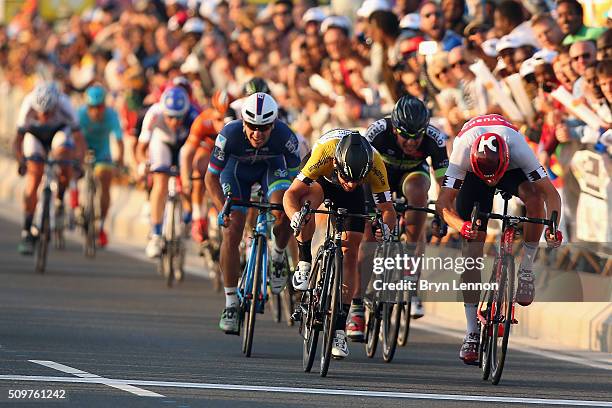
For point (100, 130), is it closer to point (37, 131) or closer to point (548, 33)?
point (37, 131)

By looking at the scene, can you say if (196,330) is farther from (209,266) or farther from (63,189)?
(63,189)

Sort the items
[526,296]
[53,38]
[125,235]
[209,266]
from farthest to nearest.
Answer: [53,38]
[125,235]
[209,266]
[526,296]

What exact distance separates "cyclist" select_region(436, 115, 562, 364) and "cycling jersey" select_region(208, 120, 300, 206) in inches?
79.8

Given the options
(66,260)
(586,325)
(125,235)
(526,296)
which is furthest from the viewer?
(125,235)

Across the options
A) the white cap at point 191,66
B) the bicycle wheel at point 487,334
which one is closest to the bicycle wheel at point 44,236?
the white cap at point 191,66

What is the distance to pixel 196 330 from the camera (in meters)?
15.8

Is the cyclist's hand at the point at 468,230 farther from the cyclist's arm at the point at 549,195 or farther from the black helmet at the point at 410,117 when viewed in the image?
the black helmet at the point at 410,117

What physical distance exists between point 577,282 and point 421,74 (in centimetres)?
392

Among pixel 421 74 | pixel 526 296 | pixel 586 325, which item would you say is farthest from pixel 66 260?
pixel 526 296

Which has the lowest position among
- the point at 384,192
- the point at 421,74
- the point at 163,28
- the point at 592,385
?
the point at 592,385

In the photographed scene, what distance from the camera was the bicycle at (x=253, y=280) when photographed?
14031mm

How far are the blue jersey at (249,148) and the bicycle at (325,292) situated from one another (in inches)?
76.7

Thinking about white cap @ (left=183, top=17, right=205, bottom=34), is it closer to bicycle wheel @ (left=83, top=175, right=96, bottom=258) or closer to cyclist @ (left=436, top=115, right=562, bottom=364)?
bicycle wheel @ (left=83, top=175, right=96, bottom=258)

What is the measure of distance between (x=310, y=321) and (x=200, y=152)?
6932 mm
